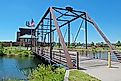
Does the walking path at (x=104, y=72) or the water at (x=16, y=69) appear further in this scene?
the water at (x=16, y=69)

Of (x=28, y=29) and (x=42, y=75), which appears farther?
(x=28, y=29)

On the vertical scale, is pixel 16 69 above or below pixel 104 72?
below

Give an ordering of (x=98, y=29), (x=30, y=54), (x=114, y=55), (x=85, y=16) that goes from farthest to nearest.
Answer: (x=30, y=54), (x=85, y=16), (x=98, y=29), (x=114, y=55)

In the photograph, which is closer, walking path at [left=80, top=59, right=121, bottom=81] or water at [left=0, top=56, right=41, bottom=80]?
walking path at [left=80, top=59, right=121, bottom=81]

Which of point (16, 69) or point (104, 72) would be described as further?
point (16, 69)

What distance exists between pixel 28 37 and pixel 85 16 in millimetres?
47997

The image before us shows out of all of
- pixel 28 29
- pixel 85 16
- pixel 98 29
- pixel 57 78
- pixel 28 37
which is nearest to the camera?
pixel 57 78

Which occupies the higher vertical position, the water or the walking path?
the walking path

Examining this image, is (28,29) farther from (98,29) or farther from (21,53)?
(98,29)

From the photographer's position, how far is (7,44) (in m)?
71.8

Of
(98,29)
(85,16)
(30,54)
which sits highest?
(85,16)

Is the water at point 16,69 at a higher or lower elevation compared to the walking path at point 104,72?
lower

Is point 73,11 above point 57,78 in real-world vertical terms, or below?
above

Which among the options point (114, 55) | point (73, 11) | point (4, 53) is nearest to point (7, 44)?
point (4, 53)
